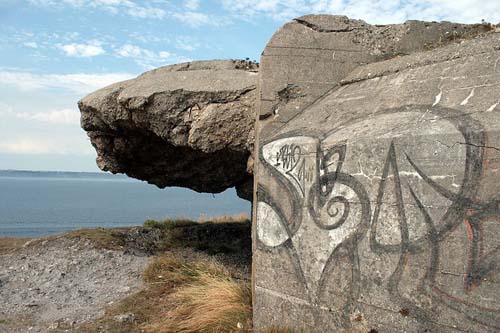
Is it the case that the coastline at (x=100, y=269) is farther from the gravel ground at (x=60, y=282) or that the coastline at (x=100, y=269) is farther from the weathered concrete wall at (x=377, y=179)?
the weathered concrete wall at (x=377, y=179)

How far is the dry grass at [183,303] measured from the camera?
15.3 feet

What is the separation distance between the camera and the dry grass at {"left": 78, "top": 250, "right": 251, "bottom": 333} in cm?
467

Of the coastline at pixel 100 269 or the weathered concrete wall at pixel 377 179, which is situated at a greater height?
the weathered concrete wall at pixel 377 179

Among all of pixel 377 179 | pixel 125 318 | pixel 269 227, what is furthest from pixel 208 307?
pixel 377 179

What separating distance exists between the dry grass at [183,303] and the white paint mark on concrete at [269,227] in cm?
82

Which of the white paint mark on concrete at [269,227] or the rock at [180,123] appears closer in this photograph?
the white paint mark on concrete at [269,227]

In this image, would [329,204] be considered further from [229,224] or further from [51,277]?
[229,224]

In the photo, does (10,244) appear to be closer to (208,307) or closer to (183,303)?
(183,303)

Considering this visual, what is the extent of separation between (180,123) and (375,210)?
369cm

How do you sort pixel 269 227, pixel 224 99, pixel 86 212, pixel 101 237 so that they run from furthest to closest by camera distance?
pixel 86 212
pixel 101 237
pixel 224 99
pixel 269 227

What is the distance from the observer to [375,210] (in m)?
3.47

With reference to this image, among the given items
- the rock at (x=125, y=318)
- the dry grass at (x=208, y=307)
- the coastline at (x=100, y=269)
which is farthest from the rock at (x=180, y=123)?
the rock at (x=125, y=318)

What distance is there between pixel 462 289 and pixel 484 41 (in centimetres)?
187

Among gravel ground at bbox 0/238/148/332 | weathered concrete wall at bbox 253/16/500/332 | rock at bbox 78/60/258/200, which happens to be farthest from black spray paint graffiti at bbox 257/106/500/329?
gravel ground at bbox 0/238/148/332
